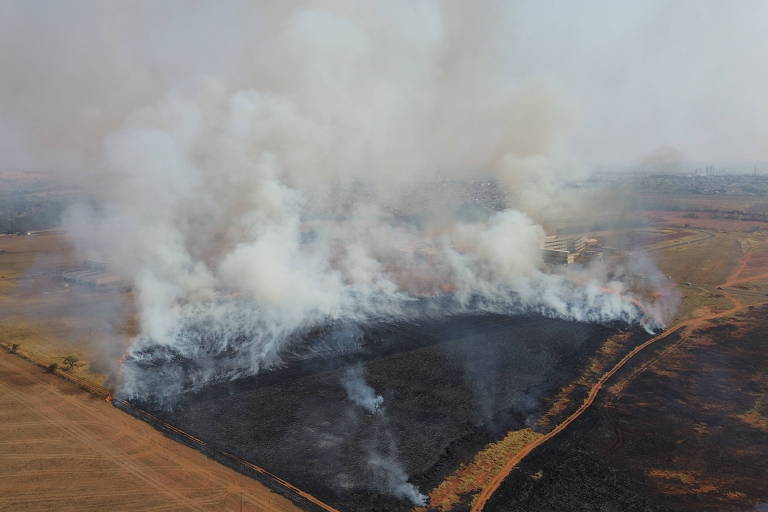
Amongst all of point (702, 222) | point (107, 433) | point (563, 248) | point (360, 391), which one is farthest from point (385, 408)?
point (702, 222)

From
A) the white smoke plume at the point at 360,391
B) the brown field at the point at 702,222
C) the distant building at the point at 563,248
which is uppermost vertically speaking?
the brown field at the point at 702,222

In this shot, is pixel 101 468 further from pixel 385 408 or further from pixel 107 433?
pixel 385 408

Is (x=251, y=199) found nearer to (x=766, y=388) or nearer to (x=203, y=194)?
(x=203, y=194)

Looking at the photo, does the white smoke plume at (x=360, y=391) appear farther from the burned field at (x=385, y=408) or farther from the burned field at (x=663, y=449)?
the burned field at (x=663, y=449)

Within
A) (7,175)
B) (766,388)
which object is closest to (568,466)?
(766,388)

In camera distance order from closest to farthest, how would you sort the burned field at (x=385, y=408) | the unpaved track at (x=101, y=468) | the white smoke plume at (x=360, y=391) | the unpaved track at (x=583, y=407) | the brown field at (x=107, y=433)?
the unpaved track at (x=101, y=468)
the brown field at (x=107, y=433)
the unpaved track at (x=583, y=407)
the burned field at (x=385, y=408)
the white smoke plume at (x=360, y=391)

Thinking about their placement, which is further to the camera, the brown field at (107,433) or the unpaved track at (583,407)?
the unpaved track at (583,407)

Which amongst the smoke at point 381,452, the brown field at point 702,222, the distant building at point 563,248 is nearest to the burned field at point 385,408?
the smoke at point 381,452
